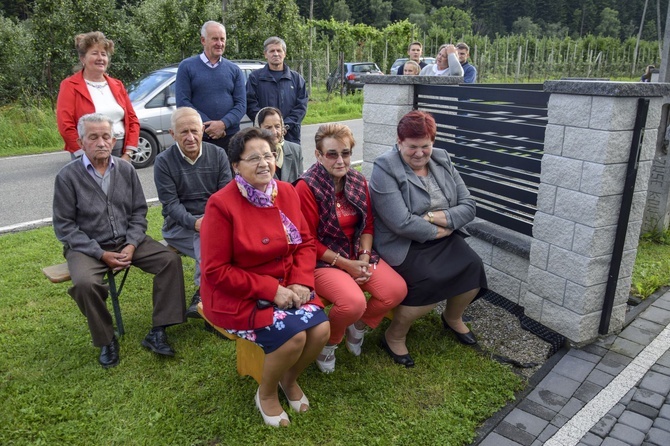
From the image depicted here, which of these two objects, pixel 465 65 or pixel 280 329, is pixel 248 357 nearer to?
pixel 280 329

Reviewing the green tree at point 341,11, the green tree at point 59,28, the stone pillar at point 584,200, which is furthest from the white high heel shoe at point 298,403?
the green tree at point 341,11

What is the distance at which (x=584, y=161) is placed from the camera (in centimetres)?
335

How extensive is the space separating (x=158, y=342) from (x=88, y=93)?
2409 millimetres

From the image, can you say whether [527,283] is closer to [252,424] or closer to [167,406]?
[252,424]

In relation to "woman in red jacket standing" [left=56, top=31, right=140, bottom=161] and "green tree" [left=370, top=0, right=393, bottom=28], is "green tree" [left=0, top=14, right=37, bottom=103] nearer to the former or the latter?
"woman in red jacket standing" [left=56, top=31, right=140, bottom=161]

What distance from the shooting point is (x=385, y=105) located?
5.10m

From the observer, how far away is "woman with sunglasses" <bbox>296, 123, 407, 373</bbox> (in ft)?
11.0

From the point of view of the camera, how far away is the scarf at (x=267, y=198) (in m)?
2.88

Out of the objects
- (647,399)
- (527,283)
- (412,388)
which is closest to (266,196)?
(412,388)

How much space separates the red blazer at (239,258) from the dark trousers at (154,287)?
2.68 feet

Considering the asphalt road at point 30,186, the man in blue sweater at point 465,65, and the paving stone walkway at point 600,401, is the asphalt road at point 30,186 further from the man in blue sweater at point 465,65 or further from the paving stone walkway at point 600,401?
the paving stone walkway at point 600,401

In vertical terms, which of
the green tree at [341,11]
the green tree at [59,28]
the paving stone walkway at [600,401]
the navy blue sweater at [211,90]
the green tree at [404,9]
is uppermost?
the green tree at [404,9]

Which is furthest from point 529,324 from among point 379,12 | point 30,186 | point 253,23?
point 379,12

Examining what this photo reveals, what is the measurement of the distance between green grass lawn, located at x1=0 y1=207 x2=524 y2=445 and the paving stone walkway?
0.17m
